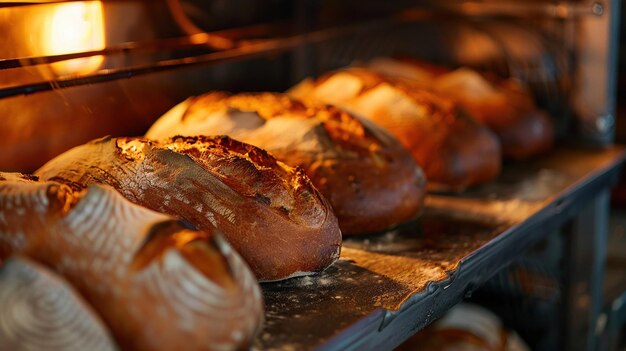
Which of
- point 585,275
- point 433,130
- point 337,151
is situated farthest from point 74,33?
point 585,275

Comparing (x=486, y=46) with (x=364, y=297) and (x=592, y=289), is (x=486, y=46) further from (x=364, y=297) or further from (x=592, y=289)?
(x=364, y=297)

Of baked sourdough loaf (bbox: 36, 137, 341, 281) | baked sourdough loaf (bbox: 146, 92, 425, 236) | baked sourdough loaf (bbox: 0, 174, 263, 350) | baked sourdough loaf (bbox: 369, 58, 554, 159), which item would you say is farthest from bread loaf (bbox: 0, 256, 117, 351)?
baked sourdough loaf (bbox: 369, 58, 554, 159)

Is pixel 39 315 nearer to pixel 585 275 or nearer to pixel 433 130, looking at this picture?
pixel 433 130

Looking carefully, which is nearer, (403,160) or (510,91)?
(403,160)

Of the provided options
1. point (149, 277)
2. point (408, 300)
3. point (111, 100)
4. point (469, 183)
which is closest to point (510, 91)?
point (469, 183)

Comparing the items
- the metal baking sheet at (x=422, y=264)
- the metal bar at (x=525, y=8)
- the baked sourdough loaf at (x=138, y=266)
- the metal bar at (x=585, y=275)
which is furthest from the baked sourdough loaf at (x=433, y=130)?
the baked sourdough loaf at (x=138, y=266)
